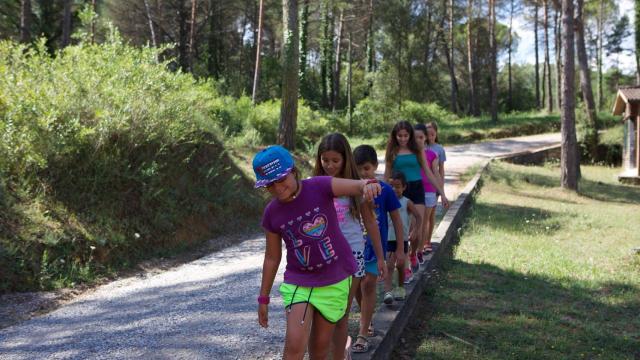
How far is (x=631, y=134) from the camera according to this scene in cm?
2289

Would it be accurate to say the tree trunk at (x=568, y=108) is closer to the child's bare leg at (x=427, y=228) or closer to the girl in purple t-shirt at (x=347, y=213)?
the child's bare leg at (x=427, y=228)

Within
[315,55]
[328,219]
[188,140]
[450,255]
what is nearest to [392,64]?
[315,55]

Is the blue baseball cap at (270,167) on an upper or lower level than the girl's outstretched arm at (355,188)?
upper

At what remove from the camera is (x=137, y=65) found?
10.3 meters

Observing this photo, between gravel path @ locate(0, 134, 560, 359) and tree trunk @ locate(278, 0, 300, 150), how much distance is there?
7.39 metres

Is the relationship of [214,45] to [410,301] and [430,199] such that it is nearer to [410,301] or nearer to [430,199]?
[430,199]

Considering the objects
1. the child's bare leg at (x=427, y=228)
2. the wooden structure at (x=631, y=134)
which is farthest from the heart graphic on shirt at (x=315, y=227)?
the wooden structure at (x=631, y=134)

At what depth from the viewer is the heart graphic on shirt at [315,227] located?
10.3 feet

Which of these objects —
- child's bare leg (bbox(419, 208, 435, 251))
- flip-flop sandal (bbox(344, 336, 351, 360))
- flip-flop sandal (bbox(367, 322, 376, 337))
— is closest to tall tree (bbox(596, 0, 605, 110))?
child's bare leg (bbox(419, 208, 435, 251))

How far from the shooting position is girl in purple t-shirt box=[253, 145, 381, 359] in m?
3.08

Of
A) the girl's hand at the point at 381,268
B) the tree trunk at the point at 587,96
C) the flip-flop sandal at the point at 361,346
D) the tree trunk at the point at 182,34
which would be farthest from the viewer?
the tree trunk at the point at 182,34

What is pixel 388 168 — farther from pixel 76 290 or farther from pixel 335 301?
pixel 76 290

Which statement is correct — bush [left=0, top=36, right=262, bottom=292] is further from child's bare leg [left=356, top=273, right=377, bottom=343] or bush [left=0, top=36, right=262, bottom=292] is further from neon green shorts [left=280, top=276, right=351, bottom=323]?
neon green shorts [left=280, top=276, right=351, bottom=323]

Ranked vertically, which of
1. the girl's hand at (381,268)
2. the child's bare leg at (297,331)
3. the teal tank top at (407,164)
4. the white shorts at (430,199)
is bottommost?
the child's bare leg at (297,331)
